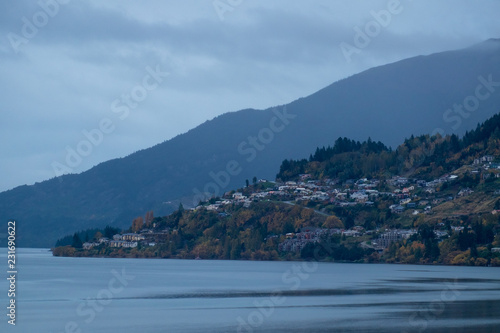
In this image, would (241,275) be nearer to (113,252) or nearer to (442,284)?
(442,284)

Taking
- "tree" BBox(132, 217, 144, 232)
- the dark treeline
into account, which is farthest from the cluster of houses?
the dark treeline

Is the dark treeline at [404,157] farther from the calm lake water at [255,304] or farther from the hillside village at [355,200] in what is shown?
the calm lake water at [255,304]

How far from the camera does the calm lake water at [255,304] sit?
127 ft

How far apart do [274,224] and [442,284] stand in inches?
2564

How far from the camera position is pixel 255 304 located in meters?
48.2

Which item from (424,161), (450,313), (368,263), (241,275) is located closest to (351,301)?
(450,313)

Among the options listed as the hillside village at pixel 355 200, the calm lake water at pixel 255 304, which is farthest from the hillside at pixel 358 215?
the calm lake water at pixel 255 304

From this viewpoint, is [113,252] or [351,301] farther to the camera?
[113,252]

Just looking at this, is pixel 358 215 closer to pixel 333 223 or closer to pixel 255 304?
pixel 333 223

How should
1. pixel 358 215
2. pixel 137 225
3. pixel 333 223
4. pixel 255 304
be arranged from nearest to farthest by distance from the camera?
pixel 255 304 < pixel 333 223 < pixel 358 215 < pixel 137 225

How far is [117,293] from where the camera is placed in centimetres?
5588

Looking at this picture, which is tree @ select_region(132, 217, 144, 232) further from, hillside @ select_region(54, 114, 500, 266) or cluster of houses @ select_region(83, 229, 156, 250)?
cluster of houses @ select_region(83, 229, 156, 250)

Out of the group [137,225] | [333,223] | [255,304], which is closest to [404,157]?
[333,223]

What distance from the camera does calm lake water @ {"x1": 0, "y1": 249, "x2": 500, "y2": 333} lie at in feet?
127
